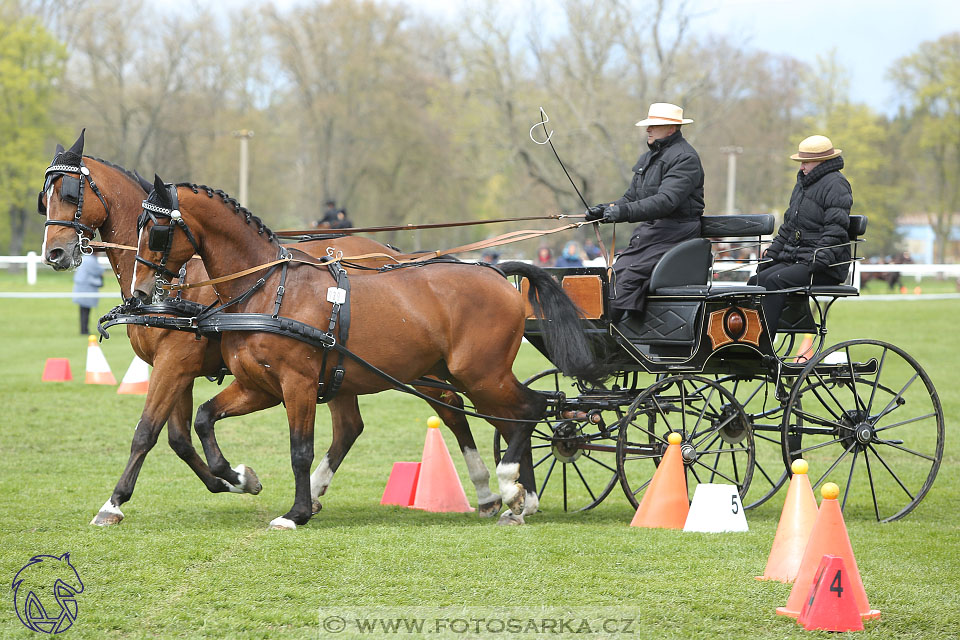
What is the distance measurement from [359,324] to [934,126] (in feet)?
160

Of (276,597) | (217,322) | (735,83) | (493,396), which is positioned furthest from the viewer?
(735,83)

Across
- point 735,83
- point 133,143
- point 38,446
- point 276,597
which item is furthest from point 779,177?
point 276,597

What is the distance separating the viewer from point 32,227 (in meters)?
54.2

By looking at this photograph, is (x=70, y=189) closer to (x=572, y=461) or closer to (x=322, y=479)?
(x=322, y=479)

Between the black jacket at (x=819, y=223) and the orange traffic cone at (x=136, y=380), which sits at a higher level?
the black jacket at (x=819, y=223)

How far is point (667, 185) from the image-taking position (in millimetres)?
6789

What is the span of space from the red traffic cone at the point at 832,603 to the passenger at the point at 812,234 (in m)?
2.92

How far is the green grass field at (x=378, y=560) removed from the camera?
14.9 ft

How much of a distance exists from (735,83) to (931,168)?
13.3 m

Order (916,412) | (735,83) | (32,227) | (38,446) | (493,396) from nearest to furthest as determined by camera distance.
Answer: (493,396), (38,446), (916,412), (735,83), (32,227)

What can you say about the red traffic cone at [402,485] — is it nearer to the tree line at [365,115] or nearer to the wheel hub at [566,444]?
the wheel hub at [566,444]

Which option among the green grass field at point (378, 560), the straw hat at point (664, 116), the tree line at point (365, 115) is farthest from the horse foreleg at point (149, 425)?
the tree line at point (365, 115)

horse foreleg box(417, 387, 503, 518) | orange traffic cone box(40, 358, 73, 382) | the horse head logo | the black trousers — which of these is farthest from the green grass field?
orange traffic cone box(40, 358, 73, 382)

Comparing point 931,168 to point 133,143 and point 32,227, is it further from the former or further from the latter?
point 32,227
